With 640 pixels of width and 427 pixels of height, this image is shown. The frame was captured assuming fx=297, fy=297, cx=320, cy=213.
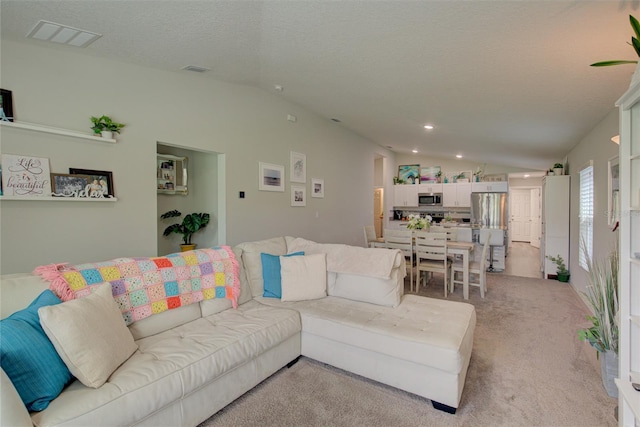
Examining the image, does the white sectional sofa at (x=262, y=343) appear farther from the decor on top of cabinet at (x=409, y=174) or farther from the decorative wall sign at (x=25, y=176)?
the decor on top of cabinet at (x=409, y=174)

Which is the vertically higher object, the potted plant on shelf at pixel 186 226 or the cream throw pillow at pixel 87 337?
the potted plant on shelf at pixel 186 226

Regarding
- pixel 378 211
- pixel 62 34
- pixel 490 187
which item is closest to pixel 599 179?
pixel 490 187

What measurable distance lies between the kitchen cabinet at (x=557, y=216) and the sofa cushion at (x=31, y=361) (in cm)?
633

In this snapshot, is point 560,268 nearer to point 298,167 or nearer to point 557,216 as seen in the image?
point 557,216

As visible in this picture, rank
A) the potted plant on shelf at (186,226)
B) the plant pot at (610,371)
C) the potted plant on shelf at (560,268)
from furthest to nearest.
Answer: the potted plant on shelf at (560,268), the potted plant on shelf at (186,226), the plant pot at (610,371)

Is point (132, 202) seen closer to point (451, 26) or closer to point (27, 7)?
point (27, 7)

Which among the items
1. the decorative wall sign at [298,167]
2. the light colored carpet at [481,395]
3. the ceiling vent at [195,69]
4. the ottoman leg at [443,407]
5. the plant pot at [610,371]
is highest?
the ceiling vent at [195,69]

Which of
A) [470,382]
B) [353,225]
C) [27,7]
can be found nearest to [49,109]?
[27,7]

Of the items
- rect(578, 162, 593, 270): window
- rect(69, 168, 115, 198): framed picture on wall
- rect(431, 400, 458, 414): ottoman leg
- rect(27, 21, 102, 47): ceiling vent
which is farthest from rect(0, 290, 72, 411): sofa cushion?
rect(578, 162, 593, 270): window

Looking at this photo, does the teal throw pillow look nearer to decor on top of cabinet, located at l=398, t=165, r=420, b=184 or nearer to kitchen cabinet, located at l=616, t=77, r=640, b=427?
kitchen cabinet, located at l=616, t=77, r=640, b=427

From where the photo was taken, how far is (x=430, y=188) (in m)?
8.12

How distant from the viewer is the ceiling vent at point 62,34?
228 centimetres

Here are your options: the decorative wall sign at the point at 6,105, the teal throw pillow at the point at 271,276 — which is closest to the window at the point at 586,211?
the teal throw pillow at the point at 271,276

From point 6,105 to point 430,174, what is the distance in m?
8.30
